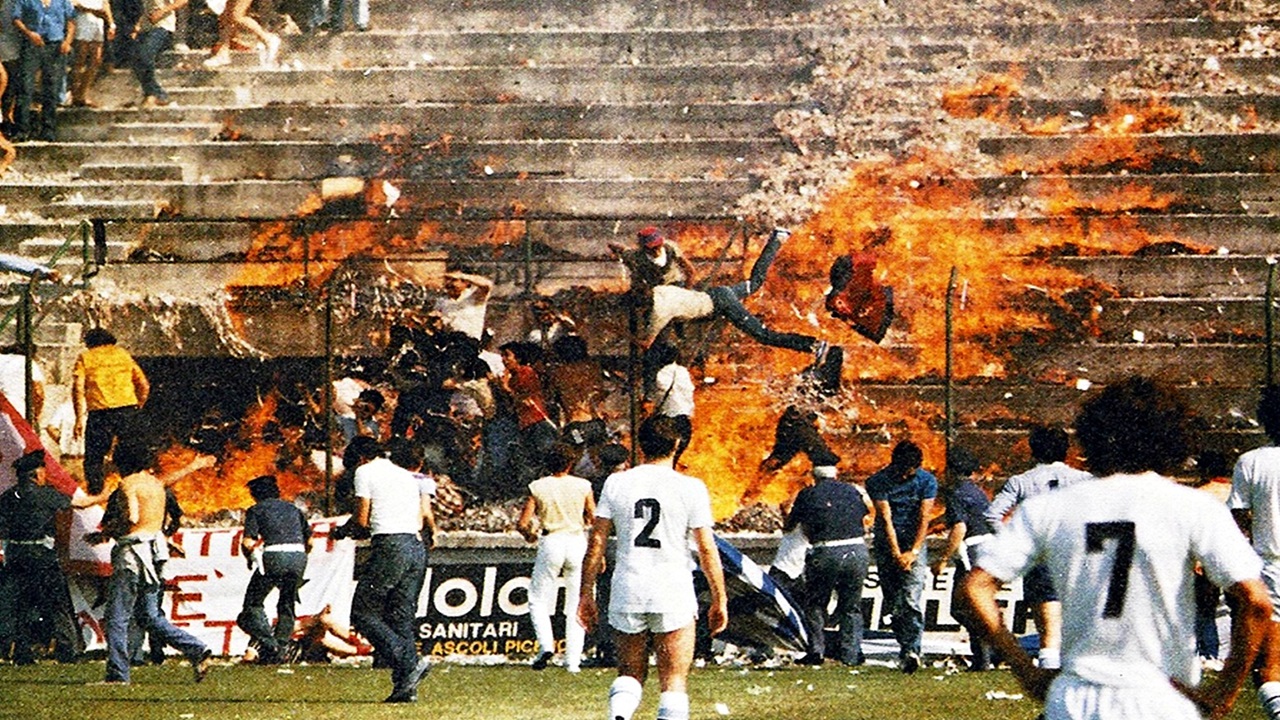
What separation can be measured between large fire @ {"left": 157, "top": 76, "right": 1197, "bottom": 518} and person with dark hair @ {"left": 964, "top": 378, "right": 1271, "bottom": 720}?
14.1 metres

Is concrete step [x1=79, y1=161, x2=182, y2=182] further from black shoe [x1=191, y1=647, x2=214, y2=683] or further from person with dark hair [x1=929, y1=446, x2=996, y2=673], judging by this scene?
person with dark hair [x1=929, y1=446, x2=996, y2=673]

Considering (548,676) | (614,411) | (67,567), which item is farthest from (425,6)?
(548,676)

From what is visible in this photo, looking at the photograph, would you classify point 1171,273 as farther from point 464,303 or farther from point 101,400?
point 101,400

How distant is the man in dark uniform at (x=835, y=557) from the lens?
16.5m

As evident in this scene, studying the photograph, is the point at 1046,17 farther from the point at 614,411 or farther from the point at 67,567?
the point at 67,567

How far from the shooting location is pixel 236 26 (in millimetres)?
26875

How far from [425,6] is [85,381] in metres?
8.16

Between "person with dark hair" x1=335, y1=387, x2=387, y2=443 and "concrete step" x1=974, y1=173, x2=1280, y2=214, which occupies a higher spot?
"concrete step" x1=974, y1=173, x2=1280, y2=214

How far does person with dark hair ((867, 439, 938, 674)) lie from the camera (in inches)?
645

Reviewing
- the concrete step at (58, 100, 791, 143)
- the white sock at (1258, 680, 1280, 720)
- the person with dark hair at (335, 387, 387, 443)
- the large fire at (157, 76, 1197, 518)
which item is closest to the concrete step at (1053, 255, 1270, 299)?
the large fire at (157, 76, 1197, 518)

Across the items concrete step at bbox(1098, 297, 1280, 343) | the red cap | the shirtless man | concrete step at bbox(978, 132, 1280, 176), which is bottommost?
the shirtless man

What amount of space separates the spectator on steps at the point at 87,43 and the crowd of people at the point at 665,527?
688cm

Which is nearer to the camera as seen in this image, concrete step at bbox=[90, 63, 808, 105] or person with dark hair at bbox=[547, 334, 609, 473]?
person with dark hair at bbox=[547, 334, 609, 473]

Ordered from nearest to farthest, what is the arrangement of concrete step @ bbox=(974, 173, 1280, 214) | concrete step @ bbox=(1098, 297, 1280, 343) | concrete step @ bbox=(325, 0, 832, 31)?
concrete step @ bbox=(1098, 297, 1280, 343) → concrete step @ bbox=(974, 173, 1280, 214) → concrete step @ bbox=(325, 0, 832, 31)
